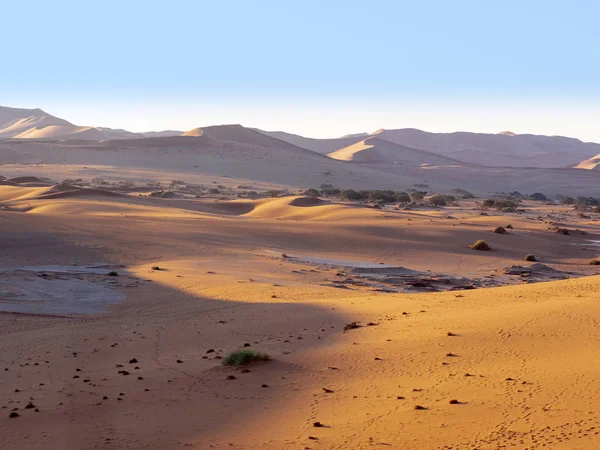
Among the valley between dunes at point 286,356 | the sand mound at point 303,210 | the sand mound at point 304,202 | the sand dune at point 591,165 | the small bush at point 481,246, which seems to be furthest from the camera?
the sand dune at point 591,165

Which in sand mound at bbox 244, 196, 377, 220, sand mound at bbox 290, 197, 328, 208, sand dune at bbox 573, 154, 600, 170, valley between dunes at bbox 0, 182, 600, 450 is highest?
sand dune at bbox 573, 154, 600, 170

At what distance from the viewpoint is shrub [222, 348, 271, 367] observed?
1113 centimetres

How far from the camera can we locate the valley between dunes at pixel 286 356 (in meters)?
8.19

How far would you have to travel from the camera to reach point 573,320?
486 inches

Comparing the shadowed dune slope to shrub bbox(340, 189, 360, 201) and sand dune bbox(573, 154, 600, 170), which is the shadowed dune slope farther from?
shrub bbox(340, 189, 360, 201)

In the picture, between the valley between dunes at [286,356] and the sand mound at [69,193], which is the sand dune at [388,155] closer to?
the sand mound at [69,193]

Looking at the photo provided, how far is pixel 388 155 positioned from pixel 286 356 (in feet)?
466

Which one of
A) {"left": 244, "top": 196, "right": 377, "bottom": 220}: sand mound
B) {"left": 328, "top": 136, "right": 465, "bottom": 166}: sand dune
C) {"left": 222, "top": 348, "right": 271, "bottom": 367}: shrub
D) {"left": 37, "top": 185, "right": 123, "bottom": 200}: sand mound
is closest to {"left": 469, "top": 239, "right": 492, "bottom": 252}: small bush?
{"left": 244, "top": 196, "right": 377, "bottom": 220}: sand mound

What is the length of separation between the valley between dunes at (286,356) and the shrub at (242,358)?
6.2 inches

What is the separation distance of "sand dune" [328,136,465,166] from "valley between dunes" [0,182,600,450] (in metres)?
110

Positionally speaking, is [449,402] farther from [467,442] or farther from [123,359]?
[123,359]

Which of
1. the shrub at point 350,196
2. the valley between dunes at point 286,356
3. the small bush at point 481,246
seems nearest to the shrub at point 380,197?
the shrub at point 350,196

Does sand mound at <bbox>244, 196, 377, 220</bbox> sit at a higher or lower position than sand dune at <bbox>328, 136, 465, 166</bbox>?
lower

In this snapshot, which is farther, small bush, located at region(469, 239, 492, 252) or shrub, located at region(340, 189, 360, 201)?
shrub, located at region(340, 189, 360, 201)
